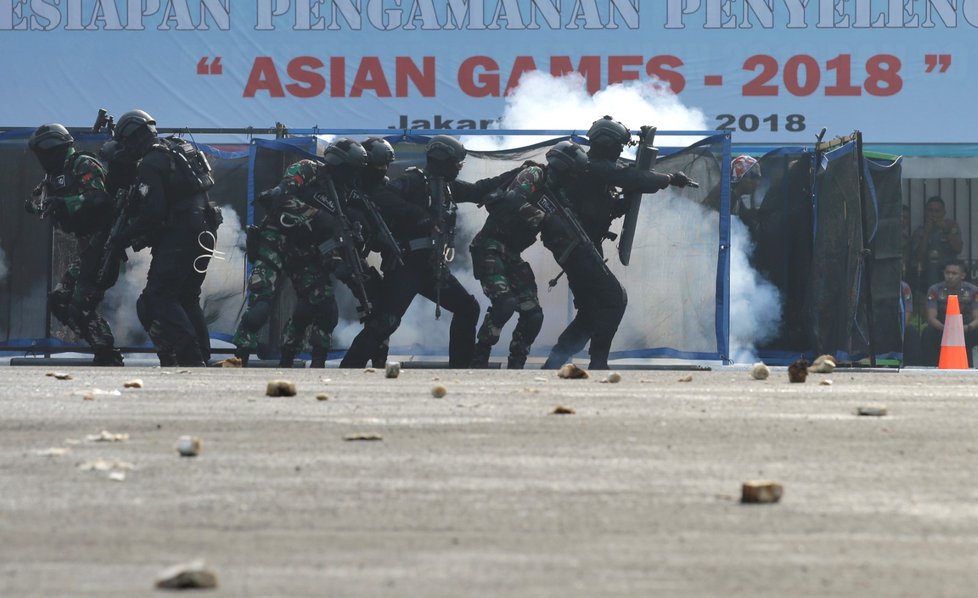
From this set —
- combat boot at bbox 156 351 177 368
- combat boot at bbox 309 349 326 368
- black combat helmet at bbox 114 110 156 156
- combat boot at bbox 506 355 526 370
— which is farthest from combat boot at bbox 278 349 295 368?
black combat helmet at bbox 114 110 156 156

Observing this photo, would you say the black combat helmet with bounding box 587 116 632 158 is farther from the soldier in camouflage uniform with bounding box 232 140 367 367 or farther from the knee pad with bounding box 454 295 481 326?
the soldier in camouflage uniform with bounding box 232 140 367 367

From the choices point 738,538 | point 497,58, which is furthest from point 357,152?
point 738,538

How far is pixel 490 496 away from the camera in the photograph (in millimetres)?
4688

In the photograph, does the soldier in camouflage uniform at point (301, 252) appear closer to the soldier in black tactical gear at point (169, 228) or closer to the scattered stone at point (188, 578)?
the soldier in black tactical gear at point (169, 228)

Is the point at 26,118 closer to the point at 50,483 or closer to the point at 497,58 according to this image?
the point at 497,58

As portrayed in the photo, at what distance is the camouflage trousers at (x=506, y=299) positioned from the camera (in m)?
12.5

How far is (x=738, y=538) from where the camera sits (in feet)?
13.4

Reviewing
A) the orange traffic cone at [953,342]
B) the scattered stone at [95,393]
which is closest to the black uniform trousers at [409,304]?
the scattered stone at [95,393]

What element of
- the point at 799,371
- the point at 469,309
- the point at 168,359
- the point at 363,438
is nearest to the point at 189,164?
the point at 168,359

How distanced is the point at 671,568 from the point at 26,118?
16092 millimetres

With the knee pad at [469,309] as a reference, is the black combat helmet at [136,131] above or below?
above

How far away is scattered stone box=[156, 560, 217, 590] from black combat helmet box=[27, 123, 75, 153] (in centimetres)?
979

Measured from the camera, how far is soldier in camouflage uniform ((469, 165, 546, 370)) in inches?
489

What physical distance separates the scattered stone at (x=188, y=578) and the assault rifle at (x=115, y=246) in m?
9.10
